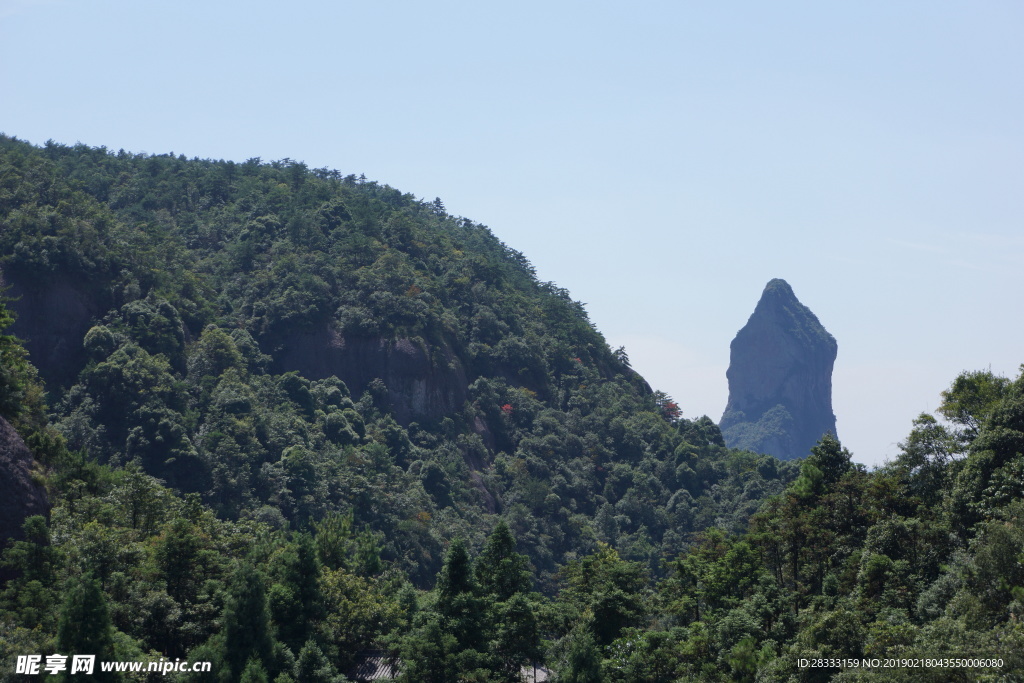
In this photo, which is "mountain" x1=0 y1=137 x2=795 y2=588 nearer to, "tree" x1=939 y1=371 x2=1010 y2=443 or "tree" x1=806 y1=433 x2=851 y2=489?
"tree" x1=806 y1=433 x2=851 y2=489

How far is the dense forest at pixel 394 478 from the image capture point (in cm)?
4503

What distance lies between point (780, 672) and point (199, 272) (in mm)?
88961

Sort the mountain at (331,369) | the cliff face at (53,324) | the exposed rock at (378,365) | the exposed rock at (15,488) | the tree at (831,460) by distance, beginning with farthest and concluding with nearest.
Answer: the exposed rock at (378,365) < the cliff face at (53,324) < the mountain at (331,369) < the tree at (831,460) < the exposed rock at (15,488)

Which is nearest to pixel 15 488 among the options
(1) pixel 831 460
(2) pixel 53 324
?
(2) pixel 53 324

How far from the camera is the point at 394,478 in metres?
93.6

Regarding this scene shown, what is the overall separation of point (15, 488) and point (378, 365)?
59436 mm

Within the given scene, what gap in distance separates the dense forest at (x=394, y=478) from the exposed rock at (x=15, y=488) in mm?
813

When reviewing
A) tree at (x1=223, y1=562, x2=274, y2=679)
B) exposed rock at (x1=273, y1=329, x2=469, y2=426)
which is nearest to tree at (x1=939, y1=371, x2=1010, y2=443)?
tree at (x1=223, y1=562, x2=274, y2=679)

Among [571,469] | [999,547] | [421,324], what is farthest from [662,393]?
[999,547]

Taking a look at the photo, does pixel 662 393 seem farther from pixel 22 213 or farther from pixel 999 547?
pixel 999 547

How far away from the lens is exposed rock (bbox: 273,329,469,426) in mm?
107812

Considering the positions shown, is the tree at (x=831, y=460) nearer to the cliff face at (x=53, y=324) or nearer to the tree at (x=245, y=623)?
the tree at (x=245, y=623)

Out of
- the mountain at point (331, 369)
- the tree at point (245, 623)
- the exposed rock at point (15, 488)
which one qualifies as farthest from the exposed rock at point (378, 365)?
the tree at point (245, 623)

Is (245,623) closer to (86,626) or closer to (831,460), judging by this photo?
(86,626)
